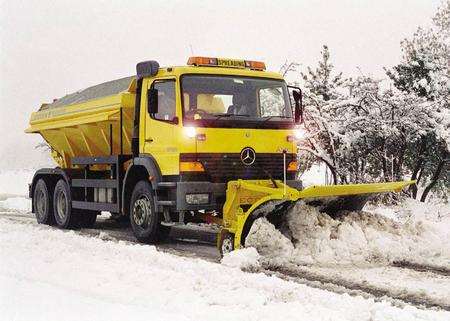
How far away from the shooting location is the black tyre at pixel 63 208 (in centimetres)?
1298

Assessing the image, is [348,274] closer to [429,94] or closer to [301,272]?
[301,272]

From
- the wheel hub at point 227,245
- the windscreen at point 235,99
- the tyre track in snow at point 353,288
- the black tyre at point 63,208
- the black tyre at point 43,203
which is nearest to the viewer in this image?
the tyre track in snow at point 353,288

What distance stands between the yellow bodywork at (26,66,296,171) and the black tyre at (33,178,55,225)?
5.30 feet

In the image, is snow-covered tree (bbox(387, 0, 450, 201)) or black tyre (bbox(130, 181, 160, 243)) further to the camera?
snow-covered tree (bbox(387, 0, 450, 201))

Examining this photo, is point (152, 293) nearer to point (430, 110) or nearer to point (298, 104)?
point (298, 104)

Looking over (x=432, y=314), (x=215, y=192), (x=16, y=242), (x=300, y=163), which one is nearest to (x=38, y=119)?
(x=16, y=242)

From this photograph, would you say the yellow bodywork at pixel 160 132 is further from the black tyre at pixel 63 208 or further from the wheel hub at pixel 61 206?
the wheel hub at pixel 61 206

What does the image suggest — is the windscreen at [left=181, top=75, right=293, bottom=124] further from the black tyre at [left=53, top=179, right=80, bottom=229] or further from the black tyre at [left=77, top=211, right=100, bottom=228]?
the black tyre at [left=77, top=211, right=100, bottom=228]

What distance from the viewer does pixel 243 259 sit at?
794cm

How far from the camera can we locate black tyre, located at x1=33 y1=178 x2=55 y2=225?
13828mm

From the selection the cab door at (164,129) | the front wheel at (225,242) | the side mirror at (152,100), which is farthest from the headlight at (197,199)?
the side mirror at (152,100)

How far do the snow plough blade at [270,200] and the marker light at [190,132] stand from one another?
94 cm

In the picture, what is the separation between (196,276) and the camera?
720cm

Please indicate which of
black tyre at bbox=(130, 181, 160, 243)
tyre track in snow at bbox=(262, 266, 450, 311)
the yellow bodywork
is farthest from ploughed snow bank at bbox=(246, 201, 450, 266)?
black tyre at bbox=(130, 181, 160, 243)
